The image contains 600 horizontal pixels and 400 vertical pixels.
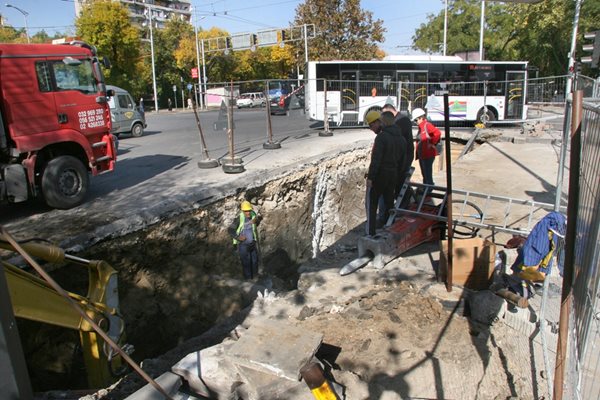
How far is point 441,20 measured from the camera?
166ft

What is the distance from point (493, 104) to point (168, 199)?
1600cm

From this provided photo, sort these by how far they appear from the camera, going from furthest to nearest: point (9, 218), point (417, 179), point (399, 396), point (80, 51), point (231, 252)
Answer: point (417, 179), point (231, 252), point (80, 51), point (9, 218), point (399, 396)

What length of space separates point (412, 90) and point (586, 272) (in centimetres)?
1705

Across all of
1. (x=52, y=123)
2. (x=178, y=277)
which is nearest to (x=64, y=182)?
(x=52, y=123)

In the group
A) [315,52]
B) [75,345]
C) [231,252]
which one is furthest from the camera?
[315,52]

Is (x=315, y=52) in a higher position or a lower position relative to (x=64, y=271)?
higher

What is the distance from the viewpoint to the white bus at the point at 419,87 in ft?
59.3

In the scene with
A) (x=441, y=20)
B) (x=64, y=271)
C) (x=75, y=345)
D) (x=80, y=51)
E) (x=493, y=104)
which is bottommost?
(x=75, y=345)

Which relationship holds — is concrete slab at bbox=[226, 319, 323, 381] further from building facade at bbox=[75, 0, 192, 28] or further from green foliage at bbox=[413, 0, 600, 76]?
building facade at bbox=[75, 0, 192, 28]

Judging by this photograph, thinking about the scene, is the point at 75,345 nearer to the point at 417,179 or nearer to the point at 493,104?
the point at 417,179

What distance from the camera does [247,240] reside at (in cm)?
752

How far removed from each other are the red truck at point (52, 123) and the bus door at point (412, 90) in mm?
13401

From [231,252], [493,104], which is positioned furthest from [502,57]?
[231,252]

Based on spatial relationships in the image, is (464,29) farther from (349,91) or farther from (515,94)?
(349,91)
